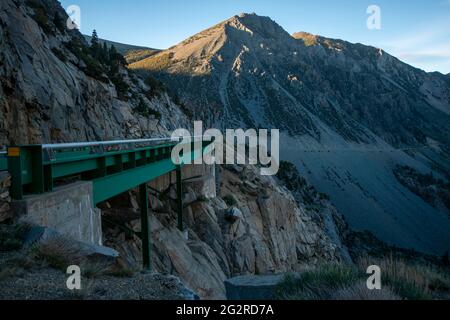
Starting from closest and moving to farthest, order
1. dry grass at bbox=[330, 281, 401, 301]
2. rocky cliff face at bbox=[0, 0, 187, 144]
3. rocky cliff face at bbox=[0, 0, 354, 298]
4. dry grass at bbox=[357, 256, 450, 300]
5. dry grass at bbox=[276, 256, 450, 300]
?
dry grass at bbox=[330, 281, 401, 301]
dry grass at bbox=[276, 256, 450, 300]
dry grass at bbox=[357, 256, 450, 300]
rocky cliff face at bbox=[0, 0, 187, 144]
rocky cliff face at bbox=[0, 0, 354, 298]

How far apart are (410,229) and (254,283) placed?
206ft

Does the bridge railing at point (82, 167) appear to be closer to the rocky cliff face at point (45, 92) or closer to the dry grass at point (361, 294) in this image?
the rocky cliff face at point (45, 92)

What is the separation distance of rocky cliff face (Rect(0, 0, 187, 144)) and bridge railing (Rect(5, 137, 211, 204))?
13.1 feet

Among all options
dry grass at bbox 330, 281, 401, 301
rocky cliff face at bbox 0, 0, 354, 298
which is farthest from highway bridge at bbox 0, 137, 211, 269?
dry grass at bbox 330, 281, 401, 301

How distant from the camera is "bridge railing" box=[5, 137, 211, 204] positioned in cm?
544

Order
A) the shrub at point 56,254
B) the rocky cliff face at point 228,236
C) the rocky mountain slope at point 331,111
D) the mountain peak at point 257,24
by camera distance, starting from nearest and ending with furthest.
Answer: the shrub at point 56,254 < the rocky cliff face at point 228,236 < the rocky mountain slope at point 331,111 < the mountain peak at point 257,24

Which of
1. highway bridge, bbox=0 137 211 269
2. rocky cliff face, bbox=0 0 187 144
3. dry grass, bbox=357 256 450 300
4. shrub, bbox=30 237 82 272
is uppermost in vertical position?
rocky cliff face, bbox=0 0 187 144

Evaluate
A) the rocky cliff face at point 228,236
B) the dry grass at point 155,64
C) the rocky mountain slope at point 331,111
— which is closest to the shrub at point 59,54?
the rocky cliff face at point 228,236

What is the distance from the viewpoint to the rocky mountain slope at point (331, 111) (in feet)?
218

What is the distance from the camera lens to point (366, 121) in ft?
387

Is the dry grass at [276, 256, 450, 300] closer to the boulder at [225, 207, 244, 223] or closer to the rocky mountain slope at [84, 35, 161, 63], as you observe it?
the boulder at [225, 207, 244, 223]

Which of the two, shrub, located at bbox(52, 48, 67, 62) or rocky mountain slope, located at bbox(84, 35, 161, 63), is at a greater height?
rocky mountain slope, located at bbox(84, 35, 161, 63)

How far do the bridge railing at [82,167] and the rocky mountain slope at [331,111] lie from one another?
53.1 meters
